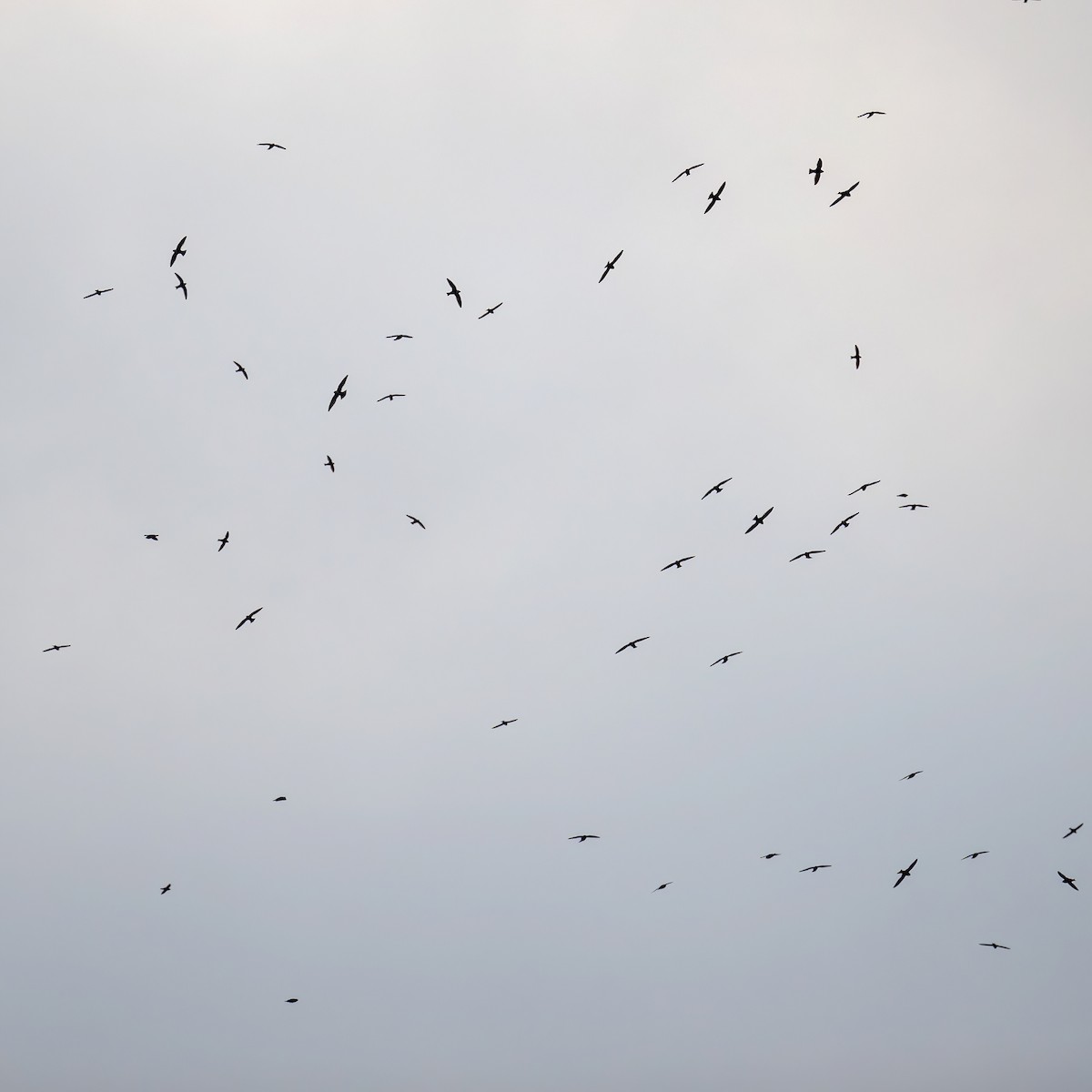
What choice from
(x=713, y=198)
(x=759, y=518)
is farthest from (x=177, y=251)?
(x=759, y=518)

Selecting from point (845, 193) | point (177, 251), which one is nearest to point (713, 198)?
point (845, 193)

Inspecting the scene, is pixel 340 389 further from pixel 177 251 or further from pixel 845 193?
pixel 845 193

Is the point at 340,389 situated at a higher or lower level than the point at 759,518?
higher

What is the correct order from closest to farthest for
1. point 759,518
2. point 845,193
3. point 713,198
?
1. point 713,198
2. point 759,518
3. point 845,193

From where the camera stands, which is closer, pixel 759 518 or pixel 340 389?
pixel 340 389

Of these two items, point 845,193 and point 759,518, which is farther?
point 845,193

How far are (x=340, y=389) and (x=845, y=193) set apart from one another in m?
33.5

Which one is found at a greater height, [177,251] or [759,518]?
[177,251]

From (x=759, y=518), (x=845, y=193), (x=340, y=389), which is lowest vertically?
(x=759, y=518)

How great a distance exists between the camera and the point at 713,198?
51719 millimetres

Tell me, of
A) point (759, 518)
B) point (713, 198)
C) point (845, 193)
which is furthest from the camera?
point (845, 193)

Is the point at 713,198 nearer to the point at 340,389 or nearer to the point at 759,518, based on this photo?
the point at 759,518

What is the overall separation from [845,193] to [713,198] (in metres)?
14.4

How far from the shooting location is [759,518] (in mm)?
56531
